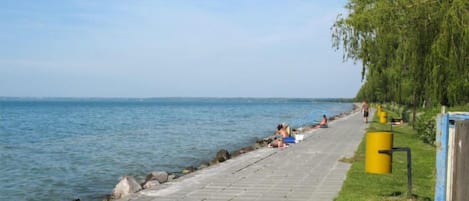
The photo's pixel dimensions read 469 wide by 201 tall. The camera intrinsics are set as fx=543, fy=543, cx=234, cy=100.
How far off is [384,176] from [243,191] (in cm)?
319

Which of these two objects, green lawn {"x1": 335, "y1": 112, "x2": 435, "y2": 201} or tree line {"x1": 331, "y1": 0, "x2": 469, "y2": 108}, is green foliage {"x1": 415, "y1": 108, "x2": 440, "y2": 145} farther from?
tree line {"x1": 331, "y1": 0, "x2": 469, "y2": 108}

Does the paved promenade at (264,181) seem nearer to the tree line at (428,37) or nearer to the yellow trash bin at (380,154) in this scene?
the yellow trash bin at (380,154)

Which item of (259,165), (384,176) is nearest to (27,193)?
(259,165)

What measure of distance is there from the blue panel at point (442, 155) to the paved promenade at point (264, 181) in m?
3.04

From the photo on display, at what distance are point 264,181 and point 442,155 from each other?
5.27 meters

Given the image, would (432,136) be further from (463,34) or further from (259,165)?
(463,34)

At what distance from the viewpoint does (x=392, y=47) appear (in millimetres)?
12617

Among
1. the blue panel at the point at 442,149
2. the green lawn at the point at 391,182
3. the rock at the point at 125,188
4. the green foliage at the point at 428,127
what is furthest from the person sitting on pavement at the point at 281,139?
the blue panel at the point at 442,149

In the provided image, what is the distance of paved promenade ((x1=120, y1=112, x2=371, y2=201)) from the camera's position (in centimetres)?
882

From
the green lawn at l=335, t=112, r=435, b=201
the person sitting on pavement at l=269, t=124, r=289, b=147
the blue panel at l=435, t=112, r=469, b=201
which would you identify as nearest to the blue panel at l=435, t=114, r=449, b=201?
the blue panel at l=435, t=112, r=469, b=201

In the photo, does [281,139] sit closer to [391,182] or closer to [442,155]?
[391,182]

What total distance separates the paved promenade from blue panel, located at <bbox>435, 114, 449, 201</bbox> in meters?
3.04

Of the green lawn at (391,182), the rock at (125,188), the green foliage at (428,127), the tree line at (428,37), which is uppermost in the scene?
the tree line at (428,37)

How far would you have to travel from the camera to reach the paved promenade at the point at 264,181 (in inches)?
347
